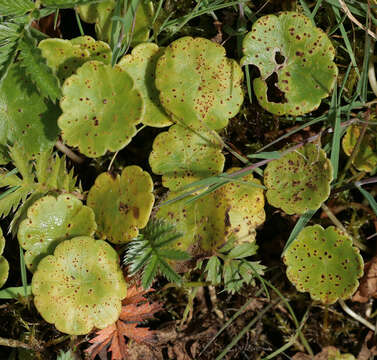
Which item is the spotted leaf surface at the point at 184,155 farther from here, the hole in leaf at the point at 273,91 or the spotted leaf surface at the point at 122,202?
the hole in leaf at the point at 273,91

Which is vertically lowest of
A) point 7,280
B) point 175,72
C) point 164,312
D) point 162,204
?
point 164,312

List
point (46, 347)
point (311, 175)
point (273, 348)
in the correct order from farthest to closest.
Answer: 1. point (273, 348)
2. point (46, 347)
3. point (311, 175)

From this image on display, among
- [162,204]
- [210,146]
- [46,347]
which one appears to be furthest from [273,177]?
[46,347]

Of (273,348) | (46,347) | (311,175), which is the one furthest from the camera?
(273,348)

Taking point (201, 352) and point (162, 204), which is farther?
point (201, 352)

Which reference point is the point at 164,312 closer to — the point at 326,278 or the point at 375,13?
the point at 326,278

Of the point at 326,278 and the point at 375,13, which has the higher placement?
the point at 375,13

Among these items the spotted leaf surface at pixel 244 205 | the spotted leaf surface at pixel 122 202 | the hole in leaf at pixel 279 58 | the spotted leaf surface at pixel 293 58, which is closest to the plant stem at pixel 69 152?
the spotted leaf surface at pixel 122 202

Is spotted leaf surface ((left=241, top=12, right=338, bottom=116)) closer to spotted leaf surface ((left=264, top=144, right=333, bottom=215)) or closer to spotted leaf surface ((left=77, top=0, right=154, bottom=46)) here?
spotted leaf surface ((left=264, top=144, right=333, bottom=215))
